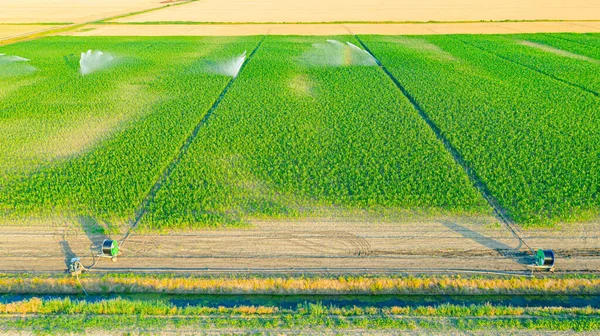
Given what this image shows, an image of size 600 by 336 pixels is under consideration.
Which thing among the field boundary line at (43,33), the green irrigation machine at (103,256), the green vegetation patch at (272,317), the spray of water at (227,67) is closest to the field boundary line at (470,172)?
the green vegetation patch at (272,317)

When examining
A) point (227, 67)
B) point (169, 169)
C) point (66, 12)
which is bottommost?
point (169, 169)

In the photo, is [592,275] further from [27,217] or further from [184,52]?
[184,52]

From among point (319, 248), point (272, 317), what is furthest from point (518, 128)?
point (272, 317)

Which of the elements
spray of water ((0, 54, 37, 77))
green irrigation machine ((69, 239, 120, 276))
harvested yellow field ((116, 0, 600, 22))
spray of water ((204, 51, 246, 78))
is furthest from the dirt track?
harvested yellow field ((116, 0, 600, 22))

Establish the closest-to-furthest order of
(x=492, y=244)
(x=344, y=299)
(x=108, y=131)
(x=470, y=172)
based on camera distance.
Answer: (x=344, y=299)
(x=492, y=244)
(x=470, y=172)
(x=108, y=131)

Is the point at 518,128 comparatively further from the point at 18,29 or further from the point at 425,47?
the point at 18,29

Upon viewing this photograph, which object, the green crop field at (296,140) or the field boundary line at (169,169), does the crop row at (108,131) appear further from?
the field boundary line at (169,169)
